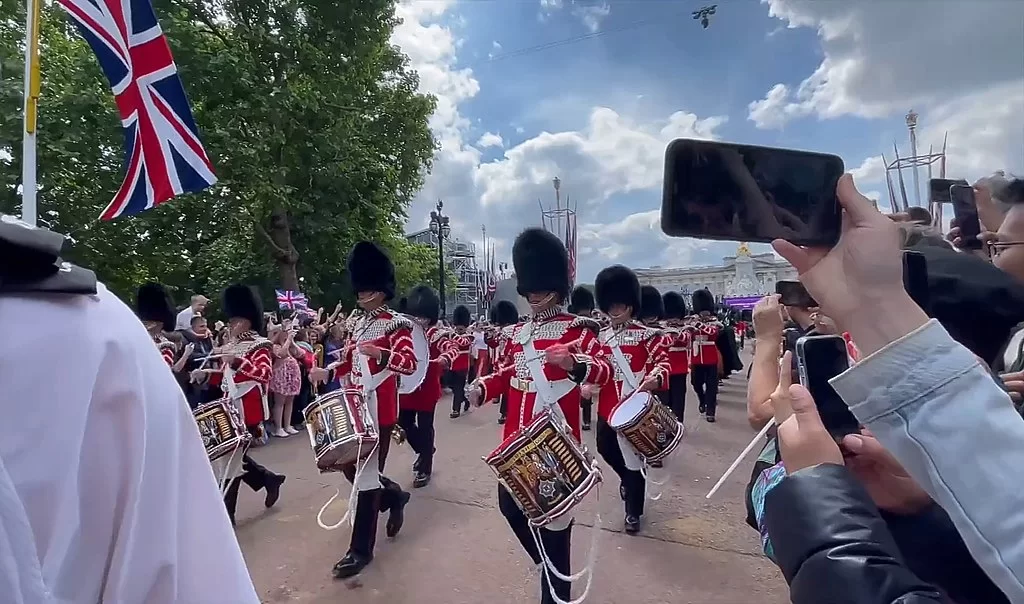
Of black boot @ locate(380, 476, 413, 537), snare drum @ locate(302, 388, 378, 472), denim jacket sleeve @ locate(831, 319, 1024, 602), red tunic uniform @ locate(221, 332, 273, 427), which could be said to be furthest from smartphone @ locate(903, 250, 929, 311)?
red tunic uniform @ locate(221, 332, 273, 427)

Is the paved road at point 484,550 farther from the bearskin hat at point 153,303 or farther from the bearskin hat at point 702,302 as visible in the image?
the bearskin hat at point 702,302

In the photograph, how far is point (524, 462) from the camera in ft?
10.5

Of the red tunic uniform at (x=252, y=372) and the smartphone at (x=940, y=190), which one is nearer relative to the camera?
the smartphone at (x=940, y=190)

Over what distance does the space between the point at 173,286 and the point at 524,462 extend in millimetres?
15940

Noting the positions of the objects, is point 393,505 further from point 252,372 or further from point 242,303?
point 242,303

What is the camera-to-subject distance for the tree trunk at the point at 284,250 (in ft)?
51.5

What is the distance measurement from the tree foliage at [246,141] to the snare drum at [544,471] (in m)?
10.8

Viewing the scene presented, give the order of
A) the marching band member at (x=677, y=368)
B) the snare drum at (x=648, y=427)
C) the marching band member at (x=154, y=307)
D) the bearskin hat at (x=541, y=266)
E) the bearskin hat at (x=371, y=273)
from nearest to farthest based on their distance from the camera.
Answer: the bearskin hat at (x=541, y=266) → the snare drum at (x=648, y=427) → the bearskin hat at (x=371, y=273) → the marching band member at (x=154, y=307) → the marching band member at (x=677, y=368)

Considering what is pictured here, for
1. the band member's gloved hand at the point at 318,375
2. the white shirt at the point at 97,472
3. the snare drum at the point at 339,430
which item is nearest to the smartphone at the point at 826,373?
the white shirt at the point at 97,472

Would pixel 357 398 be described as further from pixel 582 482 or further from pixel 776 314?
pixel 776 314

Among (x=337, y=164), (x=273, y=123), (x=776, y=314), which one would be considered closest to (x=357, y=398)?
(x=776, y=314)

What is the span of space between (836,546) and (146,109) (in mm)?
4905

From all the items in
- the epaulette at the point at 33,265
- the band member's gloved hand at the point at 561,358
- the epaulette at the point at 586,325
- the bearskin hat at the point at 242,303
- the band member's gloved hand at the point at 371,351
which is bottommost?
the band member's gloved hand at the point at 371,351

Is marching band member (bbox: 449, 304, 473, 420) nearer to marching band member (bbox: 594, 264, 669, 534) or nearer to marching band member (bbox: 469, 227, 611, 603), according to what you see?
marching band member (bbox: 594, 264, 669, 534)
